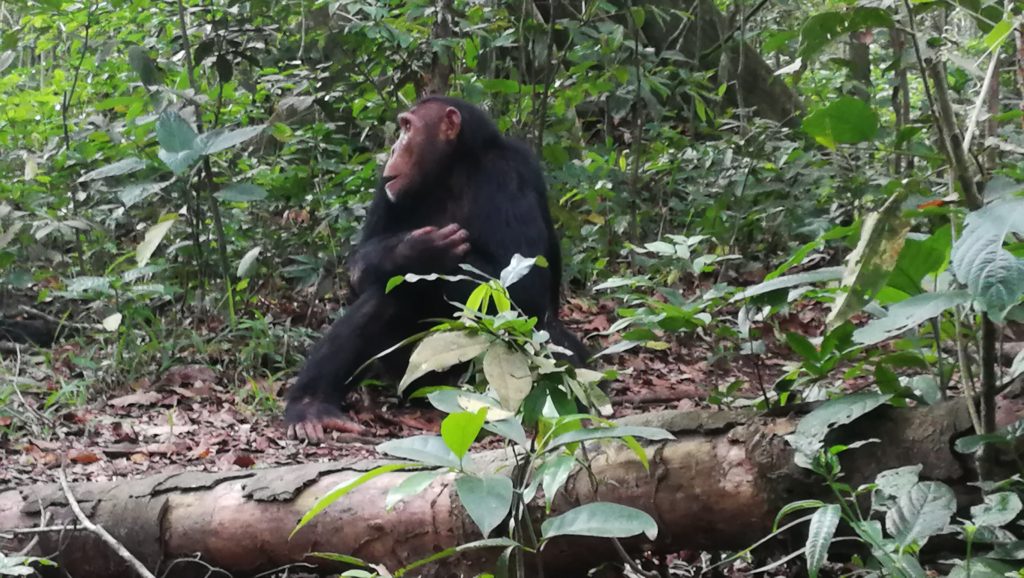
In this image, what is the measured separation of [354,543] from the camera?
8.40ft

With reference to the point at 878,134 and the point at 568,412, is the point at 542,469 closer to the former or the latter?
the point at 568,412

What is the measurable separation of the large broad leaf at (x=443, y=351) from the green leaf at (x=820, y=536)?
0.65 metres

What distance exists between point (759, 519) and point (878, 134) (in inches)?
34.6

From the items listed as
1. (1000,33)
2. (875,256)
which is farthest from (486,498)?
(1000,33)

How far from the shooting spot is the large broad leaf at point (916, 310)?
176cm

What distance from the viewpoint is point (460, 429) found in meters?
1.51

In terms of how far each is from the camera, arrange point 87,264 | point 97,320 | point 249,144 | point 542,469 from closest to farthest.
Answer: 1. point 542,469
2. point 97,320
3. point 87,264
4. point 249,144

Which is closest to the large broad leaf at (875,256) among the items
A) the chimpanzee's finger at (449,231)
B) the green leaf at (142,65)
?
the chimpanzee's finger at (449,231)

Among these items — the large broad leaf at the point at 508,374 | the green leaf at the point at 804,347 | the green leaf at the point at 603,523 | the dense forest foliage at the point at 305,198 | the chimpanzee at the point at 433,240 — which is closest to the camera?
the green leaf at the point at 603,523

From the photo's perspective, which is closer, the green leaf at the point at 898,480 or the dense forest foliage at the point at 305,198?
the green leaf at the point at 898,480

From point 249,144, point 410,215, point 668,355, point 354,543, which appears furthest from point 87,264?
point 354,543

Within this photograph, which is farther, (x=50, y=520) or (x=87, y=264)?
(x=87, y=264)

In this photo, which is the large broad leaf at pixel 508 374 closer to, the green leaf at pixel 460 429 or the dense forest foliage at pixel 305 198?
the green leaf at pixel 460 429

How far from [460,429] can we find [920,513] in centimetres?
89
